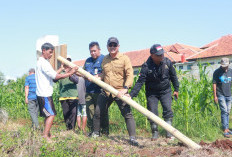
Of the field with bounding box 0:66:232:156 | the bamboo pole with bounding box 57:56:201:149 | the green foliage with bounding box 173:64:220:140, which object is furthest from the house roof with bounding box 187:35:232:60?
the bamboo pole with bounding box 57:56:201:149

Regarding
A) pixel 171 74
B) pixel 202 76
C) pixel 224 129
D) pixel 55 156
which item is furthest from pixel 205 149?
pixel 202 76

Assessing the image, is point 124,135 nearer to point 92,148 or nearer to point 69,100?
point 69,100

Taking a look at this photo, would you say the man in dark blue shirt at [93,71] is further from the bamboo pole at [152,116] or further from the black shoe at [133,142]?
the black shoe at [133,142]

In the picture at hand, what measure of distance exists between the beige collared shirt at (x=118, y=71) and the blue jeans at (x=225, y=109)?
9.63 feet

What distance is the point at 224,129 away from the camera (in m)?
6.16

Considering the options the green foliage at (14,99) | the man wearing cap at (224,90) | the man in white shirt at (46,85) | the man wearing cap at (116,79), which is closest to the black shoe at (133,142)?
the man wearing cap at (116,79)

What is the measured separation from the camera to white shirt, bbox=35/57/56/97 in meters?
4.46

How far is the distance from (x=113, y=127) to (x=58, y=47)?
8.56 feet

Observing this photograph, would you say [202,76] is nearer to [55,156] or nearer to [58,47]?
[58,47]

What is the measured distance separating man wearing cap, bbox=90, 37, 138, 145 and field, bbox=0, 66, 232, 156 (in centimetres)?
40

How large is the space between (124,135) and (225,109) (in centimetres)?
269

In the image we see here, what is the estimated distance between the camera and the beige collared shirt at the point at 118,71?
4691 millimetres

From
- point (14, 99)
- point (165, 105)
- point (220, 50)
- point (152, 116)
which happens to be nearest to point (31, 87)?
point (165, 105)

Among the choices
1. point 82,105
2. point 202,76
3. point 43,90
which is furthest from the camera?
point 202,76
